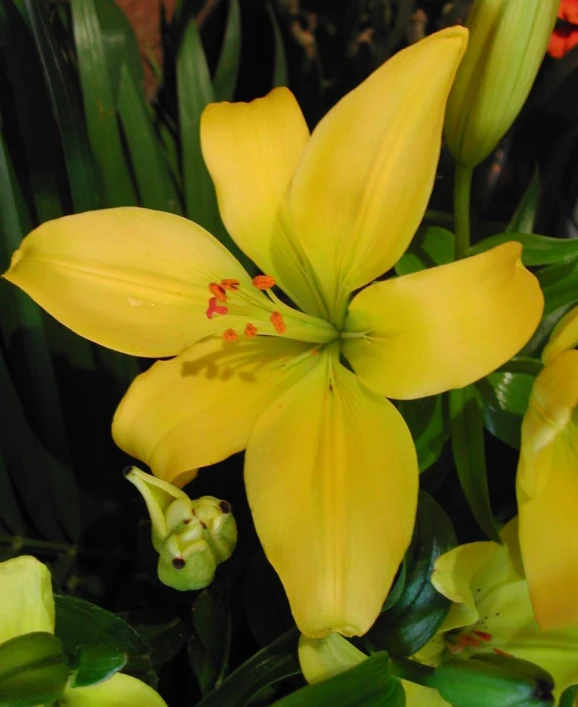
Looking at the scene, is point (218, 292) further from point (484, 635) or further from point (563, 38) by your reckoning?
point (563, 38)

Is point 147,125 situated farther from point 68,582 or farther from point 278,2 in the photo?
point 68,582

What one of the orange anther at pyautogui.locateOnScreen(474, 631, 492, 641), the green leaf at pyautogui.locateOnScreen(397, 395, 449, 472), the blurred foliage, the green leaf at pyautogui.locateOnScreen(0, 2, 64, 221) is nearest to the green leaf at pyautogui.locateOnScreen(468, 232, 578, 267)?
the blurred foliage

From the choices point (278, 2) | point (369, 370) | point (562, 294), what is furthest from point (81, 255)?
point (278, 2)

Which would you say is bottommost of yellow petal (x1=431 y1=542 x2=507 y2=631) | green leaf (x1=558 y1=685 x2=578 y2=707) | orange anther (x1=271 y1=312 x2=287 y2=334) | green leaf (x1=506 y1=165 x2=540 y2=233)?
green leaf (x1=558 y1=685 x2=578 y2=707)

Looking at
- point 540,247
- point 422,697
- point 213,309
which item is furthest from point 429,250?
point 422,697

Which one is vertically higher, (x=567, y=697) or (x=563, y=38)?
(x=563, y=38)

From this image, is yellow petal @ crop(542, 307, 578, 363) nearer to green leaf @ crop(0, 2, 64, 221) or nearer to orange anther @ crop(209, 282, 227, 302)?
orange anther @ crop(209, 282, 227, 302)
